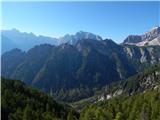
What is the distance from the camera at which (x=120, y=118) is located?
16462cm

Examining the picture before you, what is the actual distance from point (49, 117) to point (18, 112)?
13.8 metres

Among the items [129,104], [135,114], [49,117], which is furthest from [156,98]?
[49,117]

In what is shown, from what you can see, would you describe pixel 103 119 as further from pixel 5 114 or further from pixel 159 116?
pixel 5 114

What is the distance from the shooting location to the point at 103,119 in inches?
6250

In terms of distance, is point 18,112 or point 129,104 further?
point 129,104

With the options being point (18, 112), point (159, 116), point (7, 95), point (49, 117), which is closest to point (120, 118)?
point (159, 116)

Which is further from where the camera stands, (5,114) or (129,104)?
(129,104)

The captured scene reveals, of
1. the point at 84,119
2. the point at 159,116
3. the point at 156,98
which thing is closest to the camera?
the point at 159,116

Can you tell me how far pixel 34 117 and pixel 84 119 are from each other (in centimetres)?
2306

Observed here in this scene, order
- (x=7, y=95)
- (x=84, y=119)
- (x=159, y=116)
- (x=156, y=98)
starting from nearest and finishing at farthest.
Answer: (x=159, y=116) < (x=84, y=119) < (x=7, y=95) < (x=156, y=98)

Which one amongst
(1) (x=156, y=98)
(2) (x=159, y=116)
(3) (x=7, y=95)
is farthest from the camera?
(1) (x=156, y=98)

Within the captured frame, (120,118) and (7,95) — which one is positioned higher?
(7,95)

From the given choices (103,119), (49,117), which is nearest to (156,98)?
(103,119)

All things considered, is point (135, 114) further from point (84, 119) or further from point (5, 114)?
point (5, 114)
